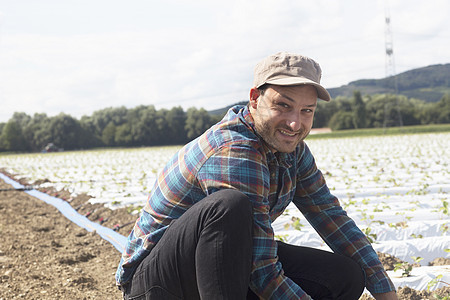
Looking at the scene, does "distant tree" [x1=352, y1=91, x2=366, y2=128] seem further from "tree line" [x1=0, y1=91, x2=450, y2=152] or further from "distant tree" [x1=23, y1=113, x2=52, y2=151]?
"distant tree" [x1=23, y1=113, x2=52, y2=151]

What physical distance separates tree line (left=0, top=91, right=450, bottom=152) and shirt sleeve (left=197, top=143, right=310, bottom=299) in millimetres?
46689

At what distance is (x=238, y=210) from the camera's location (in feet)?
5.03

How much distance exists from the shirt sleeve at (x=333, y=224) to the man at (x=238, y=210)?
0.33 ft

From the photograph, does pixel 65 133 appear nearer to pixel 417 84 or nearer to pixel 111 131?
pixel 111 131

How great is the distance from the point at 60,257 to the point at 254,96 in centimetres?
248

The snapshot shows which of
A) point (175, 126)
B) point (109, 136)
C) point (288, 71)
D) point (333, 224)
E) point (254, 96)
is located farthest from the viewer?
point (109, 136)

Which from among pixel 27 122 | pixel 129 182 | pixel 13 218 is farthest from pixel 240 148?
pixel 27 122

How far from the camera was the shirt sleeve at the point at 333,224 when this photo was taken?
1996mm

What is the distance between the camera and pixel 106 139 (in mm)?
52281

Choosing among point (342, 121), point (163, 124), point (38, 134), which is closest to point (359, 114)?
point (342, 121)

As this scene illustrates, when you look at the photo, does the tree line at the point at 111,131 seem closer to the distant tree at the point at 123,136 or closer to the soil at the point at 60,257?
the distant tree at the point at 123,136

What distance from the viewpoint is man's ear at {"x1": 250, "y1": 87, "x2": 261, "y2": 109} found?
175 centimetres

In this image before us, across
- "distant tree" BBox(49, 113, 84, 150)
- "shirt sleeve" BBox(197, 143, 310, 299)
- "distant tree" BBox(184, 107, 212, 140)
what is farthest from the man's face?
"distant tree" BBox(49, 113, 84, 150)

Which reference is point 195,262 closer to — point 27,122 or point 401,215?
point 401,215
